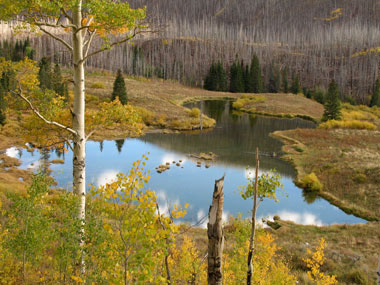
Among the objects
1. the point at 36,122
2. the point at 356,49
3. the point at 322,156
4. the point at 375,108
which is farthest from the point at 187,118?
the point at 356,49

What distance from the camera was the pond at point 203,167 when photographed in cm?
2200

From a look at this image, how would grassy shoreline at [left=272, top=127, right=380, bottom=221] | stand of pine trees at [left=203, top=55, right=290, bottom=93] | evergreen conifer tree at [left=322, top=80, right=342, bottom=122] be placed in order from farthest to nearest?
stand of pine trees at [left=203, top=55, right=290, bottom=93] → evergreen conifer tree at [left=322, top=80, right=342, bottom=122] → grassy shoreline at [left=272, top=127, right=380, bottom=221]

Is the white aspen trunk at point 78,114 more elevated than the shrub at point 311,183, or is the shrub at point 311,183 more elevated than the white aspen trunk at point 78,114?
the white aspen trunk at point 78,114

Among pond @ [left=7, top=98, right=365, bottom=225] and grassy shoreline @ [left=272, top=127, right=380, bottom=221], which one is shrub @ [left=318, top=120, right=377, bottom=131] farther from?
pond @ [left=7, top=98, right=365, bottom=225]

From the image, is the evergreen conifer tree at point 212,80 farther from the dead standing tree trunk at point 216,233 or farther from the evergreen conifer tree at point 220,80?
the dead standing tree trunk at point 216,233

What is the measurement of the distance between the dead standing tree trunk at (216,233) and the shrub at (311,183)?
74.7 feet

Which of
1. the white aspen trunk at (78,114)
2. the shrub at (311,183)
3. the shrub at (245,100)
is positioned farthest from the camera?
the shrub at (245,100)

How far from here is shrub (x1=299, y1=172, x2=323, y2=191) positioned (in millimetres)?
25656

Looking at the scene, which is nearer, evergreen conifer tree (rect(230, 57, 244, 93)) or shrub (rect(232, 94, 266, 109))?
shrub (rect(232, 94, 266, 109))

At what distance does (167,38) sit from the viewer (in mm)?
137250

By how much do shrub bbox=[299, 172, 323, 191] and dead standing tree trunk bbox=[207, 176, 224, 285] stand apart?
897 inches

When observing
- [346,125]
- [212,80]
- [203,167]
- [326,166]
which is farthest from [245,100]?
[203,167]

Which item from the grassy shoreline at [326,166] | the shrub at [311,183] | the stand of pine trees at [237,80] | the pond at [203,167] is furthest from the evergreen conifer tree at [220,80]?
the shrub at [311,183]

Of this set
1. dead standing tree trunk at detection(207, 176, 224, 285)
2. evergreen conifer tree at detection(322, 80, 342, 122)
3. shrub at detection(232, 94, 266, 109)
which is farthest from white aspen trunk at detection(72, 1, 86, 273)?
shrub at detection(232, 94, 266, 109)
